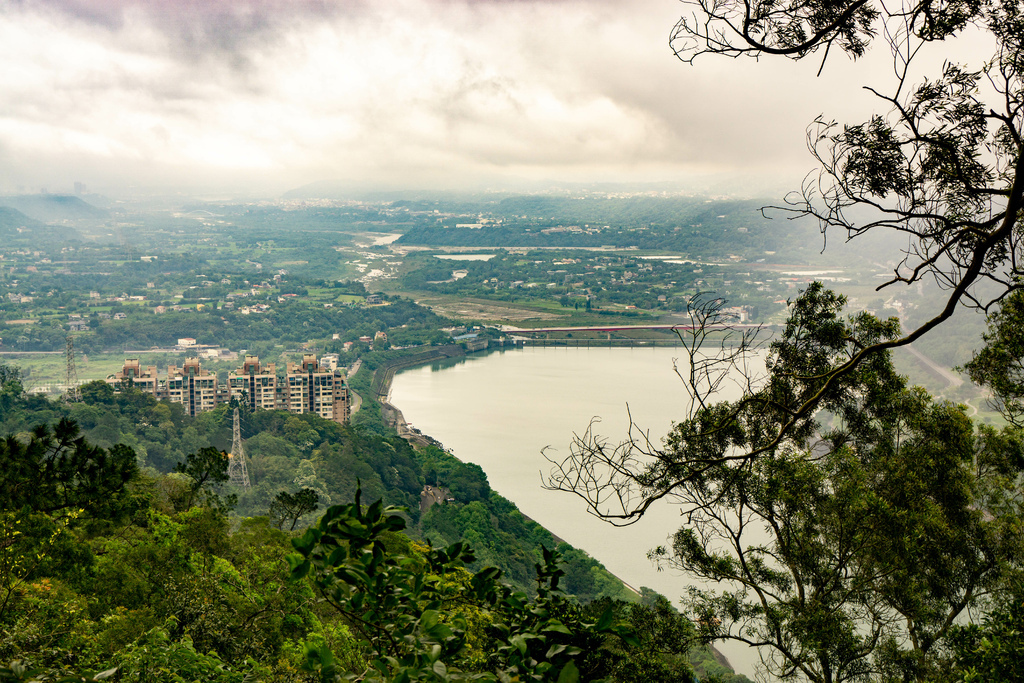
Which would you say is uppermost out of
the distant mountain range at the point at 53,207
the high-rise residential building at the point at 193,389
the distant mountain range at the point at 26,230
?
the distant mountain range at the point at 53,207

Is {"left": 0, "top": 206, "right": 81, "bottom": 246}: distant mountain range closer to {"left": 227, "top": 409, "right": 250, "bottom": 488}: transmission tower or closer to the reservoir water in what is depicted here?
the reservoir water

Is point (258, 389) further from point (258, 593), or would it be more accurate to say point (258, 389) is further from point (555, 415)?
point (258, 593)

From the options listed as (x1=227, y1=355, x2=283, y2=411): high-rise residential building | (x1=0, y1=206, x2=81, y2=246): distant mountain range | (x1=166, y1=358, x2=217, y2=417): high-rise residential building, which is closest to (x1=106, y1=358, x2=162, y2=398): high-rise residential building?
(x1=166, y1=358, x2=217, y2=417): high-rise residential building

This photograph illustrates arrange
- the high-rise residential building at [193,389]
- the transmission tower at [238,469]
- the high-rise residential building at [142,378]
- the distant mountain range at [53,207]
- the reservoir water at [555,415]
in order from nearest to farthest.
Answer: the reservoir water at [555,415] < the transmission tower at [238,469] < the high-rise residential building at [142,378] < the high-rise residential building at [193,389] < the distant mountain range at [53,207]

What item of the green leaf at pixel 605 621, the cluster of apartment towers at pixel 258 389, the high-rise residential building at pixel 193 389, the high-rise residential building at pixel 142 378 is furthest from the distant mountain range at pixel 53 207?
the green leaf at pixel 605 621

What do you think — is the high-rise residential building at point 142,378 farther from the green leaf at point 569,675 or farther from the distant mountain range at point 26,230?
the distant mountain range at point 26,230

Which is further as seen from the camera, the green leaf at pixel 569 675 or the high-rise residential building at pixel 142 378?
the high-rise residential building at pixel 142 378

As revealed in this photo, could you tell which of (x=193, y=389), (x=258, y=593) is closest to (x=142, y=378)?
(x=193, y=389)

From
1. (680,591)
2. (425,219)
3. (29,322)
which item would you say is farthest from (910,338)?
(425,219)
